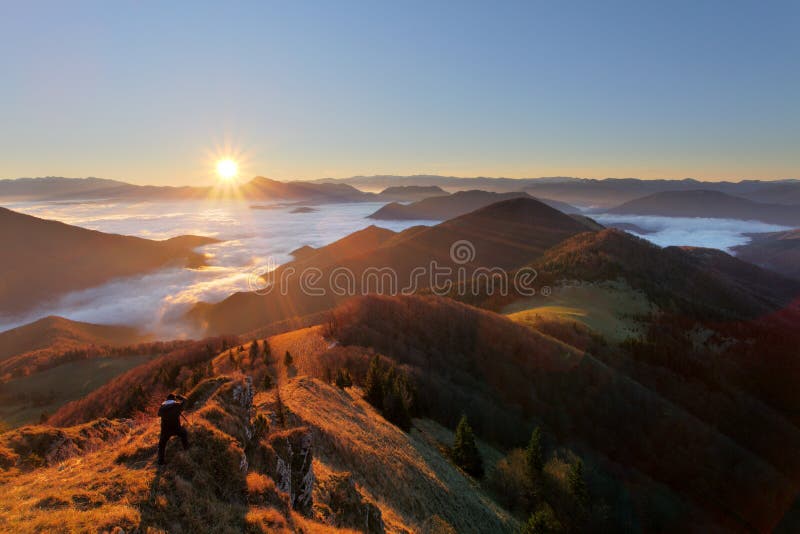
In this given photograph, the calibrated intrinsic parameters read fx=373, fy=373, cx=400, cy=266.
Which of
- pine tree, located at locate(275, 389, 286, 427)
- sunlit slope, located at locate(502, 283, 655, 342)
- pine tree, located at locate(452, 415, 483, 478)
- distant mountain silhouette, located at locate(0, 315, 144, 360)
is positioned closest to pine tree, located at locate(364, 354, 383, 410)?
pine tree, located at locate(452, 415, 483, 478)

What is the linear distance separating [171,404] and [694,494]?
58.0 metres

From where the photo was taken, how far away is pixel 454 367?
5278 cm

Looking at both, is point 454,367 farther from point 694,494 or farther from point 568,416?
point 694,494

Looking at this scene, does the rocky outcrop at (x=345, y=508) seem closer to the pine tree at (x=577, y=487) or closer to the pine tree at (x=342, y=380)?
the pine tree at (x=342, y=380)

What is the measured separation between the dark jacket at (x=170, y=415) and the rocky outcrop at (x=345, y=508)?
716 centimetres

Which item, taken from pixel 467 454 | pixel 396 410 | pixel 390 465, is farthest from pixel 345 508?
pixel 467 454

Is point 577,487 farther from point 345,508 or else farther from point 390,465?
point 345,508

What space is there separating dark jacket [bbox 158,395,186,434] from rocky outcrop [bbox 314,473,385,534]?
7.16 meters

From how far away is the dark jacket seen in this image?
38.8 feet

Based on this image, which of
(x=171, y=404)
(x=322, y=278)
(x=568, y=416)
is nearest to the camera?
(x=171, y=404)

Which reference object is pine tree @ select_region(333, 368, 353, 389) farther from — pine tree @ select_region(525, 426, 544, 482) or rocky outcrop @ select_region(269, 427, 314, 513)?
rocky outcrop @ select_region(269, 427, 314, 513)

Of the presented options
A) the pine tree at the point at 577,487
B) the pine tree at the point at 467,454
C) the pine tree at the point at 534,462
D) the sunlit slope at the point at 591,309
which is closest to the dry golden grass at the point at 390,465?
the pine tree at the point at 467,454

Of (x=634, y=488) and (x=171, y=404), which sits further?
(x=634, y=488)

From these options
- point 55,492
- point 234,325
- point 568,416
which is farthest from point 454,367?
point 234,325
